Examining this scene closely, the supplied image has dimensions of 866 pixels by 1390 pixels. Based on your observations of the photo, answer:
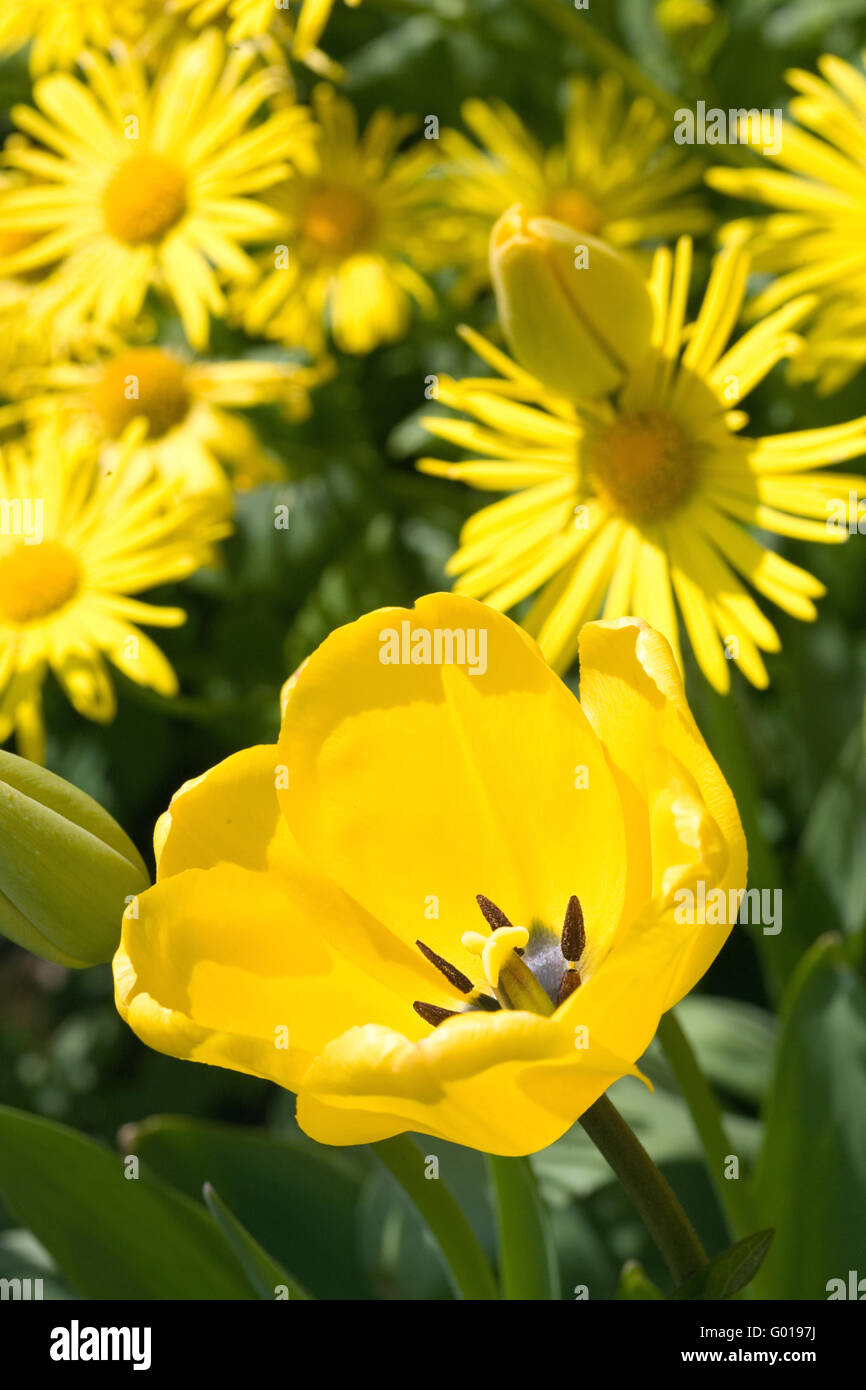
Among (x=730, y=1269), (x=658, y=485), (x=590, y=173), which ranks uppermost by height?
(x=590, y=173)

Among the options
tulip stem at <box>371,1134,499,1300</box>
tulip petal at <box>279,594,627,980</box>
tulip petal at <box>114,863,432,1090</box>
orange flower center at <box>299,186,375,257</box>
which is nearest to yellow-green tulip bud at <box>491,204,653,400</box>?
tulip petal at <box>279,594,627,980</box>

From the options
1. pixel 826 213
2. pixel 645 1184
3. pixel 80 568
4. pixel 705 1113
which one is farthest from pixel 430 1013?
pixel 826 213

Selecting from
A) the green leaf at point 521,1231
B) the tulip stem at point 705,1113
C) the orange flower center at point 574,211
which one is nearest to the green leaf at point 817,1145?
the tulip stem at point 705,1113

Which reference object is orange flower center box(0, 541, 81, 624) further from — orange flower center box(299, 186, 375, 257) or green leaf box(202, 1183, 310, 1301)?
green leaf box(202, 1183, 310, 1301)

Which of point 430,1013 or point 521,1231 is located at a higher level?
point 430,1013

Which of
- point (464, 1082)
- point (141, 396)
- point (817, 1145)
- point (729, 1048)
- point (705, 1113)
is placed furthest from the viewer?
point (141, 396)

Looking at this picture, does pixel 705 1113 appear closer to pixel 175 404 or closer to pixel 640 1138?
pixel 640 1138

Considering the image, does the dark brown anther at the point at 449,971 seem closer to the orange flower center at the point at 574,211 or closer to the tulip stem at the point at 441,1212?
the tulip stem at the point at 441,1212
